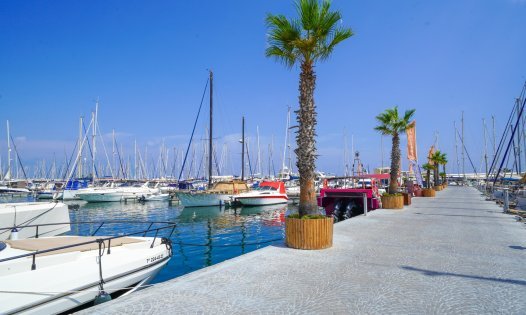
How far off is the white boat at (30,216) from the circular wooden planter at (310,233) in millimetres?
7594

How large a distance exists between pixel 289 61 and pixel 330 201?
12.6m

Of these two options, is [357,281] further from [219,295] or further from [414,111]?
[414,111]

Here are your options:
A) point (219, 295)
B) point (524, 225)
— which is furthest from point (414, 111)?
point (219, 295)

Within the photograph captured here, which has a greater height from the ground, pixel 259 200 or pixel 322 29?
pixel 322 29

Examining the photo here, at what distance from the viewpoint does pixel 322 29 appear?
8758 millimetres

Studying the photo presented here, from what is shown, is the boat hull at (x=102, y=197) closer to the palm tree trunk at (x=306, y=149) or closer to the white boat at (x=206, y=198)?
the white boat at (x=206, y=198)

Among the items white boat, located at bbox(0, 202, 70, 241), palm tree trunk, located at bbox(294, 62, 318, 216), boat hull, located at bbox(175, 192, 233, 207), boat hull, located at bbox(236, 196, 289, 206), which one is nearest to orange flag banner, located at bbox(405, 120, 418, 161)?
boat hull, located at bbox(236, 196, 289, 206)

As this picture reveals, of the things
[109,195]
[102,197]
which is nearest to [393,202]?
Result: [109,195]

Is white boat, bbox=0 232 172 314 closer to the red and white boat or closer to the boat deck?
the boat deck

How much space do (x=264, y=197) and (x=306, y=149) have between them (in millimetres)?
24745

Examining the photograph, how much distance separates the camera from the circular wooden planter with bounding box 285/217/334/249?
7.92 meters

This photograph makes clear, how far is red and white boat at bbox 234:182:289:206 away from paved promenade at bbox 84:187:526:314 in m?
24.0

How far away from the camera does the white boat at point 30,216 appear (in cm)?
1091

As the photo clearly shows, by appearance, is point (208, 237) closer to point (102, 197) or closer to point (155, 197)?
point (155, 197)
